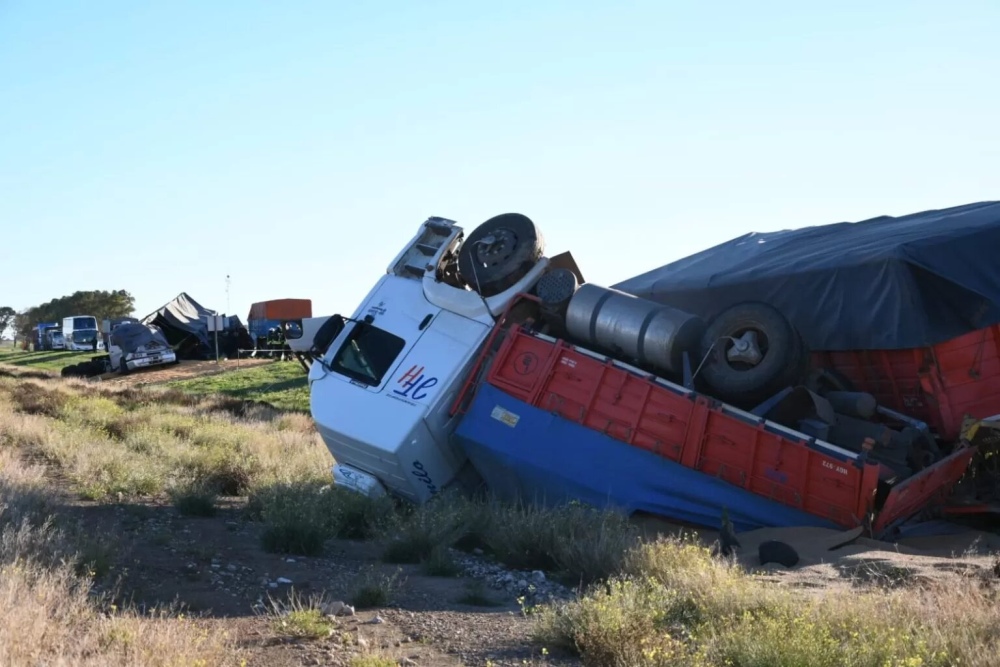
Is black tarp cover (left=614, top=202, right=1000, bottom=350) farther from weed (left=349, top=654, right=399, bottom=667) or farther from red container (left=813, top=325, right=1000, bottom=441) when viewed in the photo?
weed (left=349, top=654, right=399, bottom=667)

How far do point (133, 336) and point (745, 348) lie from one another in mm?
36805

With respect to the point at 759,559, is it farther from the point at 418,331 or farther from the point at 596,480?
the point at 418,331

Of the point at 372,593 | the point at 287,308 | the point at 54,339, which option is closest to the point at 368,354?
the point at 372,593

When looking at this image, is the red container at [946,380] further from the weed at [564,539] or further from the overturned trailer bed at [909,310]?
the weed at [564,539]

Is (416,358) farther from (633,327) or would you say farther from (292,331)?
(633,327)

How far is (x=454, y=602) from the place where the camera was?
7.64 metres

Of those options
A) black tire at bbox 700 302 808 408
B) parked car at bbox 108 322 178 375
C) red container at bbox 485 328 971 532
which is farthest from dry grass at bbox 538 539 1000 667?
parked car at bbox 108 322 178 375

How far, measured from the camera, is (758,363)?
10.5 meters

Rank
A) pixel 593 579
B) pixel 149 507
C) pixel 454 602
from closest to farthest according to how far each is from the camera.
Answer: pixel 454 602 → pixel 593 579 → pixel 149 507

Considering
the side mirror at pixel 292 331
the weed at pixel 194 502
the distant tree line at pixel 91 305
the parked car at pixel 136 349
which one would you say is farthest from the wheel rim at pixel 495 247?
the distant tree line at pixel 91 305

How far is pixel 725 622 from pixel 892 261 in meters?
7.01

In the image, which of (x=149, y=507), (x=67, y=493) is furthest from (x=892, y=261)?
(x=67, y=493)

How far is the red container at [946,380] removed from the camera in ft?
35.8

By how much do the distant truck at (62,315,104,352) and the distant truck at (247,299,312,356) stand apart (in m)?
20.6
